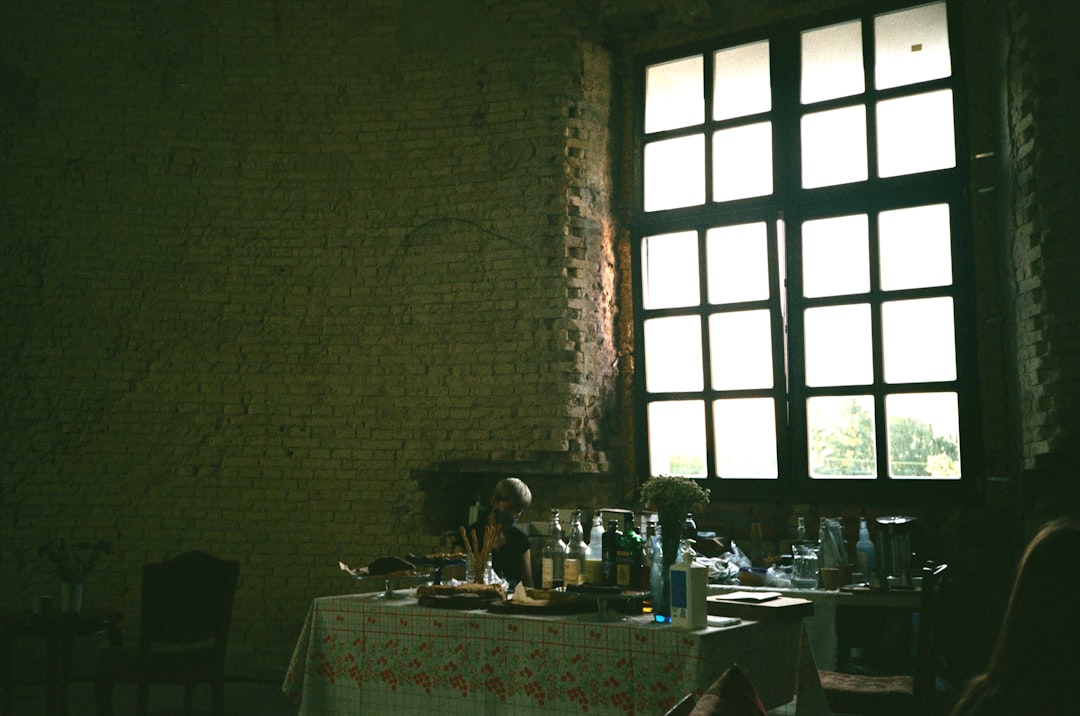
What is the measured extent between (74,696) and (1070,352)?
248 inches

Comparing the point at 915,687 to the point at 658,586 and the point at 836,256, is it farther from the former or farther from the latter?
the point at 836,256

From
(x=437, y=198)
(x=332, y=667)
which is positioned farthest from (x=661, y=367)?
(x=332, y=667)

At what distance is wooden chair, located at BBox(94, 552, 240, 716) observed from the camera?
15.8ft

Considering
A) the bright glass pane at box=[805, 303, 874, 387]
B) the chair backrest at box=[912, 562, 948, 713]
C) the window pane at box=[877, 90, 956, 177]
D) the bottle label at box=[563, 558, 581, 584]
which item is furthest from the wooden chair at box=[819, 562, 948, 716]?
the window pane at box=[877, 90, 956, 177]

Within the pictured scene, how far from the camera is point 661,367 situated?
684 cm

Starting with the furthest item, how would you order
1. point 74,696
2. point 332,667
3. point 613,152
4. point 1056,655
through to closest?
point 613,152, point 74,696, point 332,667, point 1056,655

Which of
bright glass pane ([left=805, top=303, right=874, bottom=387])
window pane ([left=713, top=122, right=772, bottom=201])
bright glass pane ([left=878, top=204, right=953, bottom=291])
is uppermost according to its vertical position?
window pane ([left=713, top=122, right=772, bottom=201])

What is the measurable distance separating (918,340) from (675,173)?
2.08 metres

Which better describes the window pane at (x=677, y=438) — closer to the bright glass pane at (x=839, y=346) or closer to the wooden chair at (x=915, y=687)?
the bright glass pane at (x=839, y=346)

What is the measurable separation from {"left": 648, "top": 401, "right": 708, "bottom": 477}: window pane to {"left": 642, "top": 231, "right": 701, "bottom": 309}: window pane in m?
0.74

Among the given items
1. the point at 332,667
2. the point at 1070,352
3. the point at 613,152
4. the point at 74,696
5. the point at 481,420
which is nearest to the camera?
the point at 332,667

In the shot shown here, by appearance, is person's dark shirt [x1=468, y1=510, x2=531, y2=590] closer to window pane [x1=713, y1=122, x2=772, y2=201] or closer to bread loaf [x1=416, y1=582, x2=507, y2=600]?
bread loaf [x1=416, y1=582, x2=507, y2=600]

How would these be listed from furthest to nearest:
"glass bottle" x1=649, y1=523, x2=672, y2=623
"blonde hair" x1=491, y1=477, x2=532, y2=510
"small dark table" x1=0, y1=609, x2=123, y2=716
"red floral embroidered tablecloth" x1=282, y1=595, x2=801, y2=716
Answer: "small dark table" x1=0, y1=609, x2=123, y2=716, "blonde hair" x1=491, y1=477, x2=532, y2=510, "glass bottle" x1=649, y1=523, x2=672, y2=623, "red floral embroidered tablecloth" x1=282, y1=595, x2=801, y2=716

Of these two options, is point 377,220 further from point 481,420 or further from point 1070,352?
point 1070,352
